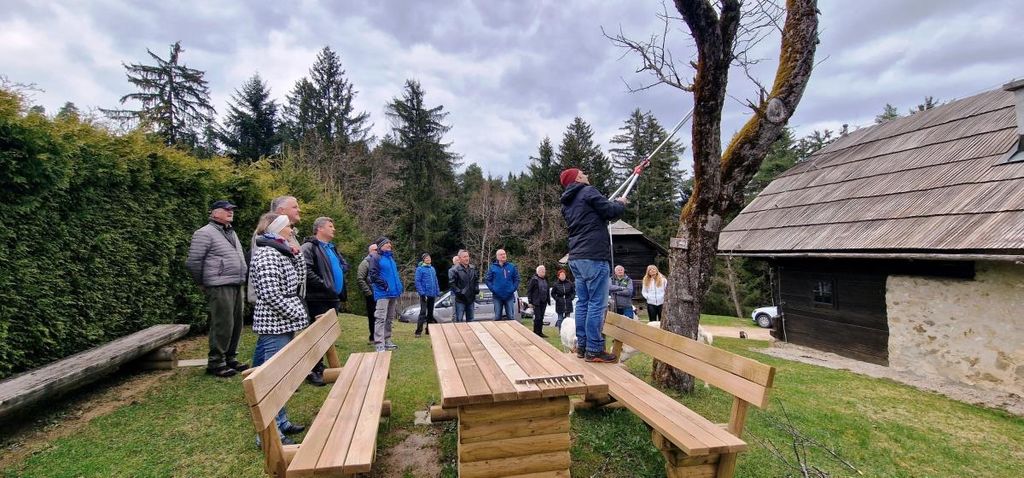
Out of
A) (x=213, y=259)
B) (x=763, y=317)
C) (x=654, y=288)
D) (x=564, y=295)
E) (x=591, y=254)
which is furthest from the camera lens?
(x=763, y=317)

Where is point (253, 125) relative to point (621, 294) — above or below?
above

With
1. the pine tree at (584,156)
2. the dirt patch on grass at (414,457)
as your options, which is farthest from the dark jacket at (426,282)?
the pine tree at (584,156)

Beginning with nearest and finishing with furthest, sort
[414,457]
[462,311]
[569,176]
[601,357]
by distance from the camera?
[414,457] → [601,357] → [569,176] → [462,311]

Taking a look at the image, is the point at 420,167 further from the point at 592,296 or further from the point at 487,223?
the point at 592,296

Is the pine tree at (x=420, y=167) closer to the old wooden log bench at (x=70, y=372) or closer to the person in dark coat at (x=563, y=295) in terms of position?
the person in dark coat at (x=563, y=295)

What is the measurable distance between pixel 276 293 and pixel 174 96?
1162 inches

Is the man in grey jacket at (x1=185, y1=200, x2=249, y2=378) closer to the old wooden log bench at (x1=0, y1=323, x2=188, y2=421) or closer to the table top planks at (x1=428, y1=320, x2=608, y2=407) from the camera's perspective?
the old wooden log bench at (x1=0, y1=323, x2=188, y2=421)

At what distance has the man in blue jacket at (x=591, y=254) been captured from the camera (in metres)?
3.85

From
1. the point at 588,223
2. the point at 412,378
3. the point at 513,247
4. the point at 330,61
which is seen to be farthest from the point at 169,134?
the point at 588,223

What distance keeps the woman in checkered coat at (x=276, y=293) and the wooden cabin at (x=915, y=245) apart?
29.5ft

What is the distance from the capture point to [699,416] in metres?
2.80

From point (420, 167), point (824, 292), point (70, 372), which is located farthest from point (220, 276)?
point (420, 167)

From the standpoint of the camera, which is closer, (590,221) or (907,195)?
(590,221)

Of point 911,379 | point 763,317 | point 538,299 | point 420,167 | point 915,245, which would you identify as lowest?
point 763,317
